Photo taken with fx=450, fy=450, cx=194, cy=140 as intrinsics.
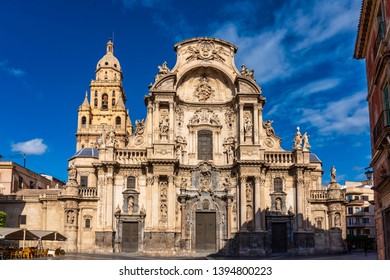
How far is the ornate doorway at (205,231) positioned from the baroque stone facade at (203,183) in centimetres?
8

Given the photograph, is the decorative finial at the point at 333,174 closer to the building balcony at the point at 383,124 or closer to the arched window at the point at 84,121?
the building balcony at the point at 383,124

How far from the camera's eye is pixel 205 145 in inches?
1439

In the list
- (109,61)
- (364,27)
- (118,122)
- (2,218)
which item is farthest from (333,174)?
(109,61)

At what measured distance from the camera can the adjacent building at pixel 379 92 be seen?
16031 millimetres

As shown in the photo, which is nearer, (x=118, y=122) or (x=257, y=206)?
(x=257, y=206)

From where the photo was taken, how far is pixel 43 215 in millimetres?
36219

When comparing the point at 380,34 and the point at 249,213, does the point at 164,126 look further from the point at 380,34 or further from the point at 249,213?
the point at 380,34

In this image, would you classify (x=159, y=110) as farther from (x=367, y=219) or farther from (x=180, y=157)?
(x=367, y=219)

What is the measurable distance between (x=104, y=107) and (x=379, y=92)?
58.7 meters

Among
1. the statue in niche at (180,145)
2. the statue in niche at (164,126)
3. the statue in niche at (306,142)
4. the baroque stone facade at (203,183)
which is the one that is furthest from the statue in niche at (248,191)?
the statue in niche at (164,126)

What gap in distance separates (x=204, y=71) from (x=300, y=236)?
15.2 m

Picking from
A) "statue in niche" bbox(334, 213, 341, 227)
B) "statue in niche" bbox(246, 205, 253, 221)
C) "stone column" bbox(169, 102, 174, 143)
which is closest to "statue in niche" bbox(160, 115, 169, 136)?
"stone column" bbox(169, 102, 174, 143)

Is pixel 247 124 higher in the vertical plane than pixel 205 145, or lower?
higher

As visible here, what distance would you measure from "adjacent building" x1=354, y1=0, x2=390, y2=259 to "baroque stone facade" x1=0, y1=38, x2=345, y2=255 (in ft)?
46.8
